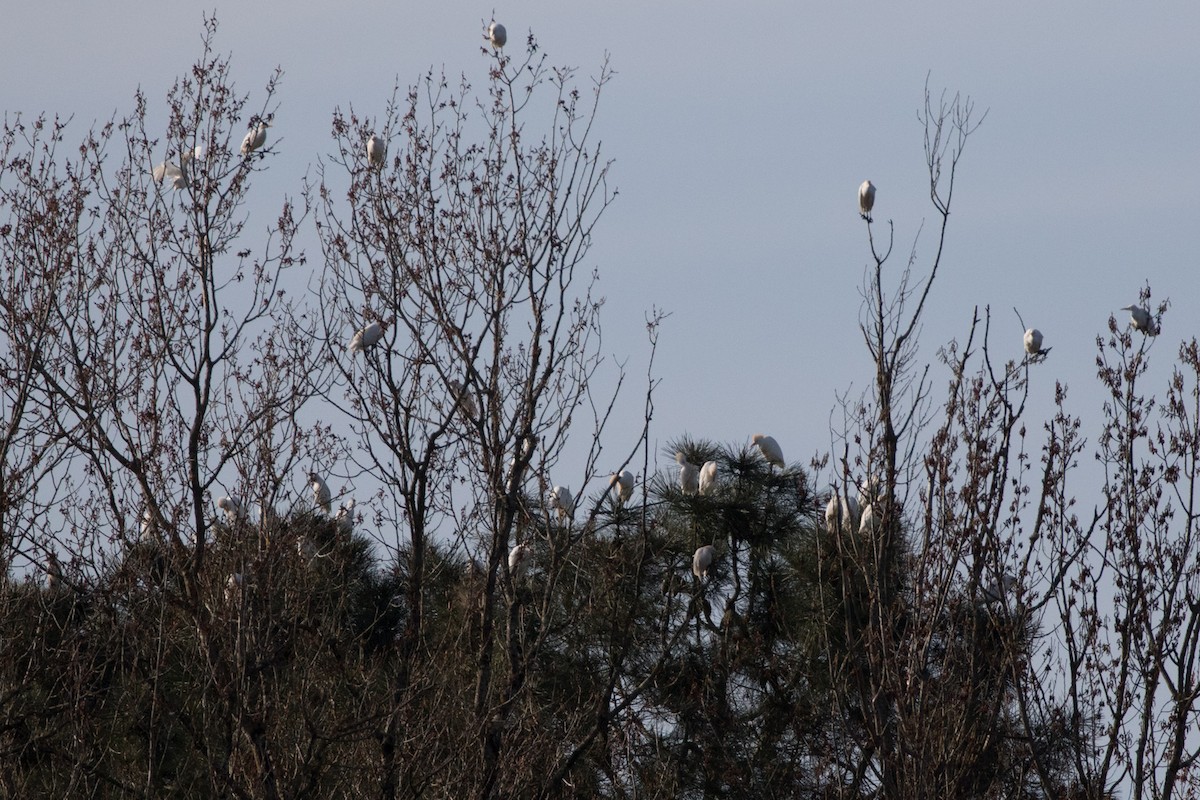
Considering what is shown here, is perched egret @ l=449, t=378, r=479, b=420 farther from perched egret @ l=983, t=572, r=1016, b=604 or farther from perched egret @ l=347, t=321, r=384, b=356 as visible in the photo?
perched egret @ l=983, t=572, r=1016, b=604

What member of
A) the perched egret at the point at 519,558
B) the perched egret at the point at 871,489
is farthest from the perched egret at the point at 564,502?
the perched egret at the point at 871,489

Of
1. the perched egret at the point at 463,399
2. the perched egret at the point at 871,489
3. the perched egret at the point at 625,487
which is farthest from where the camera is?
the perched egret at the point at 625,487

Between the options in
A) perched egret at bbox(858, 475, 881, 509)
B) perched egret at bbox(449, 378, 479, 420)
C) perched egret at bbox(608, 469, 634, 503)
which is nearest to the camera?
perched egret at bbox(858, 475, 881, 509)

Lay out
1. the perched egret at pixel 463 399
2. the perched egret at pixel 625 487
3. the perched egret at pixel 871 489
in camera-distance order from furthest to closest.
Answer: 1. the perched egret at pixel 625 487
2. the perched egret at pixel 463 399
3. the perched egret at pixel 871 489

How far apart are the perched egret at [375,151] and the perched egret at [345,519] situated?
183 centimetres

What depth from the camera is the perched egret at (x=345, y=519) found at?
8.59 meters

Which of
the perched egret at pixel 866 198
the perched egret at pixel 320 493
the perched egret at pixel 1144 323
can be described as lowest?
the perched egret at pixel 320 493

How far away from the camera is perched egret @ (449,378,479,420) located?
8.84 meters

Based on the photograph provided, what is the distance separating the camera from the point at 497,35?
923cm

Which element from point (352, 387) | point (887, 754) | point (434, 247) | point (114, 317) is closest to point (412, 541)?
point (352, 387)

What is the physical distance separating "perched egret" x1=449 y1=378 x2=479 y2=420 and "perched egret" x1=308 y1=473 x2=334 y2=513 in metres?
0.82

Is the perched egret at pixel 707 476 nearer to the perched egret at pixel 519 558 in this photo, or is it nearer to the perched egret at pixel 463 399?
the perched egret at pixel 519 558

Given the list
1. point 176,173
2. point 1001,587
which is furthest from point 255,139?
point 1001,587

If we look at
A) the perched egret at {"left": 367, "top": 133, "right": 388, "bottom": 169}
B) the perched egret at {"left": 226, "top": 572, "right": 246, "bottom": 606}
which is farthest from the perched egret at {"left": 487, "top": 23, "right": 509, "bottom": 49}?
the perched egret at {"left": 226, "top": 572, "right": 246, "bottom": 606}
